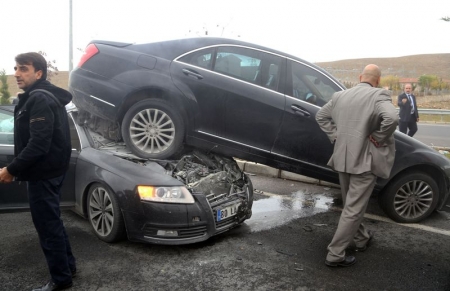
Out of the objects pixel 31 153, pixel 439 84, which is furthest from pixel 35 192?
pixel 439 84

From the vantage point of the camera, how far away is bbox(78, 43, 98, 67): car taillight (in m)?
4.45

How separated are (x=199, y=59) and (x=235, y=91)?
556 millimetres

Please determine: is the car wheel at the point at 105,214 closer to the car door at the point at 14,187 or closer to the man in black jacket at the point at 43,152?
the car door at the point at 14,187

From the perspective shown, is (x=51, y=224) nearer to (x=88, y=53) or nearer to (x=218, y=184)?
(x=218, y=184)

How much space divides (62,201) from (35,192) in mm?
1244

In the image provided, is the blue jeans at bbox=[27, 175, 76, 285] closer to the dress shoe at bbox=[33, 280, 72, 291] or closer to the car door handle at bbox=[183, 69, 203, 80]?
the dress shoe at bbox=[33, 280, 72, 291]

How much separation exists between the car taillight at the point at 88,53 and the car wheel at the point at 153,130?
0.85 metres

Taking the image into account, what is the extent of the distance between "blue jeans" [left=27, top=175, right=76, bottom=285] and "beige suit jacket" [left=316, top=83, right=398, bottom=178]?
239 centimetres

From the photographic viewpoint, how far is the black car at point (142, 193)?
349 centimetres

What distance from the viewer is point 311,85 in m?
4.37

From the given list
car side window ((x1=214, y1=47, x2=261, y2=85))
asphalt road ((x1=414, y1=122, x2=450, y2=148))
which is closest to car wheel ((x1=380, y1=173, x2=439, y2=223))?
car side window ((x1=214, y1=47, x2=261, y2=85))

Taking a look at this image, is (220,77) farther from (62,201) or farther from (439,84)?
(439,84)

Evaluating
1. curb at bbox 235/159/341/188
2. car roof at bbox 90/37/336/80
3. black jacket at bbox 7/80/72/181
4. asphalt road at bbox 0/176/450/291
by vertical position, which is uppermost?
car roof at bbox 90/37/336/80

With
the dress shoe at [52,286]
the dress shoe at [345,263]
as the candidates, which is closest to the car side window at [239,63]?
the dress shoe at [345,263]
